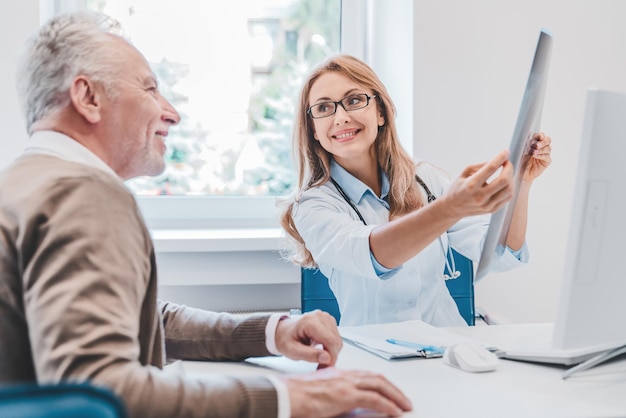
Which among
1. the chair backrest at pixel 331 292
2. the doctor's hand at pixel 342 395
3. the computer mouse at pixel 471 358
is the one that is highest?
the doctor's hand at pixel 342 395

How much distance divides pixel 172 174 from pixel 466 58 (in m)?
1.19

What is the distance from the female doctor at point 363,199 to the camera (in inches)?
68.5

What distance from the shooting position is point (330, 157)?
1.99m

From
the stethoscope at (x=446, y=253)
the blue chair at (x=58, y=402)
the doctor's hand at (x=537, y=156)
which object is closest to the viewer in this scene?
the blue chair at (x=58, y=402)

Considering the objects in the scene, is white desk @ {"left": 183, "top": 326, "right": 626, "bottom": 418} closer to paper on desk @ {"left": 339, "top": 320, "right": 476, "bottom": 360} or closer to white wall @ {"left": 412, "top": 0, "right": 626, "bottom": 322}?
paper on desk @ {"left": 339, "top": 320, "right": 476, "bottom": 360}

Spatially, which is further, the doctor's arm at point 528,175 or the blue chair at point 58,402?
the doctor's arm at point 528,175

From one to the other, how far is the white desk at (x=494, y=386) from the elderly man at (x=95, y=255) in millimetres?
109

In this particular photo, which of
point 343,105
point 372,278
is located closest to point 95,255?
point 372,278

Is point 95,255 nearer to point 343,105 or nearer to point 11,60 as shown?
point 343,105

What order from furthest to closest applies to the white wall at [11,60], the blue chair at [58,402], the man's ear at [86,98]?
the white wall at [11,60] < the man's ear at [86,98] < the blue chair at [58,402]

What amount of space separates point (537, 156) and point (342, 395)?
889 millimetres

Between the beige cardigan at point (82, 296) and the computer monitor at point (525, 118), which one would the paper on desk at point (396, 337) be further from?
the beige cardigan at point (82, 296)

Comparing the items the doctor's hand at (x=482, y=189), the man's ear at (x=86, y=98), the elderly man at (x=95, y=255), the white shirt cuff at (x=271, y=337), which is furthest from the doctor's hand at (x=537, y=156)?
the man's ear at (x=86, y=98)

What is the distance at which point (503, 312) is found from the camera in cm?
240
